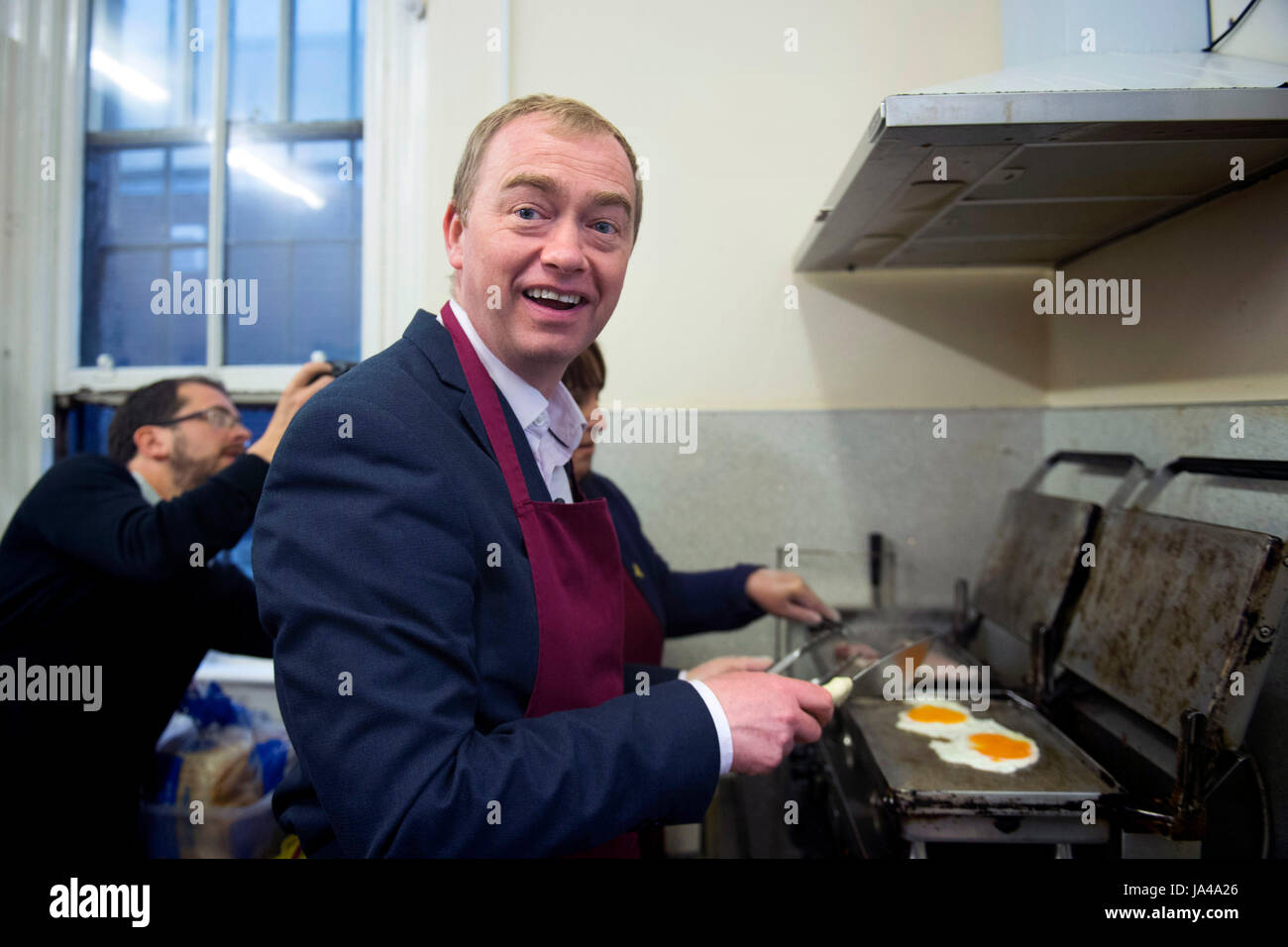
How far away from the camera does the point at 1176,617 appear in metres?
1.00

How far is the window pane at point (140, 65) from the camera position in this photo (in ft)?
5.62

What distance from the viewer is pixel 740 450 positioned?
1.78 meters

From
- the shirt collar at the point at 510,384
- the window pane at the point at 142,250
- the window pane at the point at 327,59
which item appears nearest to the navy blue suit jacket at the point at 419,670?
the shirt collar at the point at 510,384

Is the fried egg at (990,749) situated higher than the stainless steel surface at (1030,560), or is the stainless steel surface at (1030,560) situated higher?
the stainless steel surface at (1030,560)

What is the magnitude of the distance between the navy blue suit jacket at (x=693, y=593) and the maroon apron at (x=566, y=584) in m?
0.62

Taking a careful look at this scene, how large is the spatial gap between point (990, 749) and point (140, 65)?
2355 millimetres

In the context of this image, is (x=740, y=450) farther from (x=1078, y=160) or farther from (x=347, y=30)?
(x=347, y=30)

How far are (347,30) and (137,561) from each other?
1.22m

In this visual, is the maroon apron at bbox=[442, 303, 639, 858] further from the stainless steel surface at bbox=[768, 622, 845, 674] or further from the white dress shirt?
the stainless steel surface at bbox=[768, 622, 845, 674]

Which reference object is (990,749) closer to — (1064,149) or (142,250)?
(1064,149)

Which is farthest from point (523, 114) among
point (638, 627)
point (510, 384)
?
point (638, 627)

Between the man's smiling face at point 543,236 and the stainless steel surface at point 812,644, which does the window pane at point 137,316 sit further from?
the stainless steel surface at point 812,644

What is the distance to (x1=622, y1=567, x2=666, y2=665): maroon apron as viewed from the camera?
1.38m

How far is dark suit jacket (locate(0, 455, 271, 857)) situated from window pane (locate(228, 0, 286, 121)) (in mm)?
888
